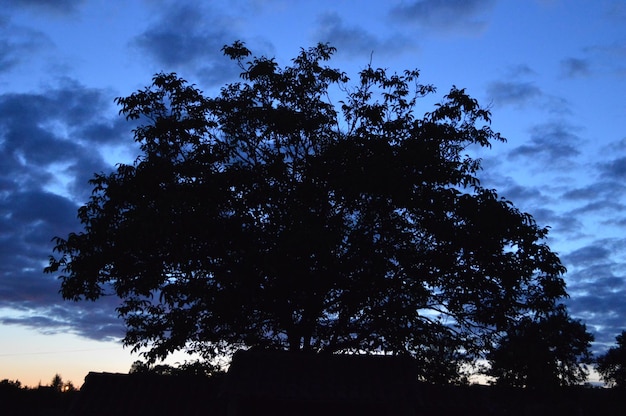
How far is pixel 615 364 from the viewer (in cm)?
6781

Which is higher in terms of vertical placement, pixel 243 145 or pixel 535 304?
pixel 243 145

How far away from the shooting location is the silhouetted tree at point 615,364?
66812mm

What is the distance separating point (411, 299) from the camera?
2339 centimetres

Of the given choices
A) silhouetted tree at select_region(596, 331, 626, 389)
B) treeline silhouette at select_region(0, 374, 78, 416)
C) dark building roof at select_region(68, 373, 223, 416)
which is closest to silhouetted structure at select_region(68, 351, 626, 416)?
dark building roof at select_region(68, 373, 223, 416)

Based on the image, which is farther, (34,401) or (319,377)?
(34,401)

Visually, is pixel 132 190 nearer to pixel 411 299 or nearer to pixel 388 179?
pixel 388 179

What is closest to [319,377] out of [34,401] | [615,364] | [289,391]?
[289,391]

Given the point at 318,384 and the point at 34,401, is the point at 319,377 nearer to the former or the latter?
the point at 318,384

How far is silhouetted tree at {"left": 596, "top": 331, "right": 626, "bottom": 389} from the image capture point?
66812mm

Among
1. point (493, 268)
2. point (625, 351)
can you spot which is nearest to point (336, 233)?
point (493, 268)

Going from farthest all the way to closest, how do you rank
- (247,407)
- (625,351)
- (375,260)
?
(625,351)
(375,260)
(247,407)

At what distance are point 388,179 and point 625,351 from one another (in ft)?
190

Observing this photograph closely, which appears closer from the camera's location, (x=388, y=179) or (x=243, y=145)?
(x=388, y=179)

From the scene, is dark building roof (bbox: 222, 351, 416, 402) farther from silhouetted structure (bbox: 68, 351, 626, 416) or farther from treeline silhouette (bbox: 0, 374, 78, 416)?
treeline silhouette (bbox: 0, 374, 78, 416)
